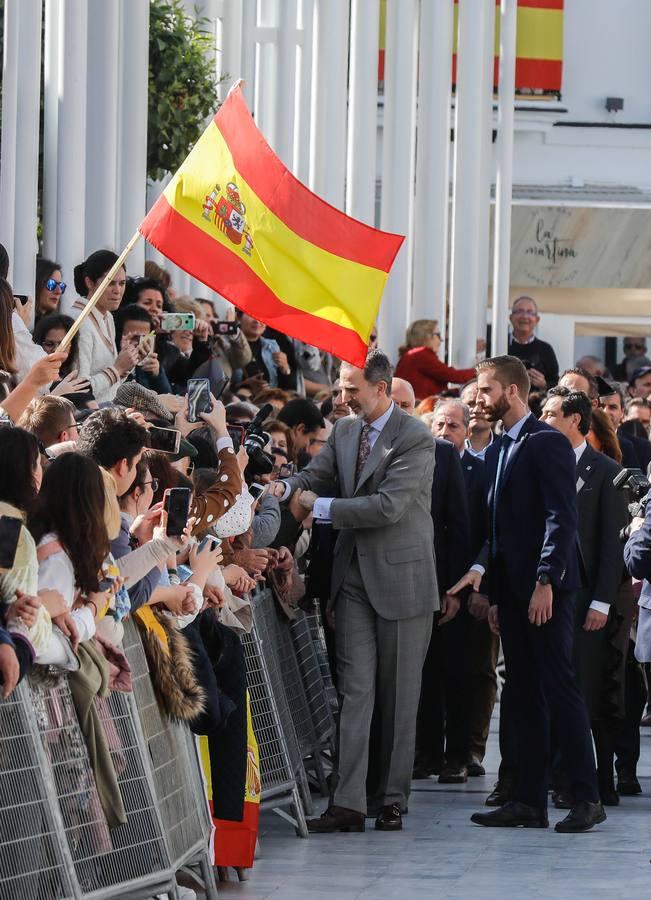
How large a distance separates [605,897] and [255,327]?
23.0ft

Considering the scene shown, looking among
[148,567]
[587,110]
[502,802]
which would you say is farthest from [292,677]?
[587,110]

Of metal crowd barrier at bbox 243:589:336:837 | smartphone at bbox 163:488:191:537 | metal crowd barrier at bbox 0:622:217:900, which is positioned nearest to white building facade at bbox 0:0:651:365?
metal crowd barrier at bbox 243:589:336:837

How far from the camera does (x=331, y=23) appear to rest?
20812 millimetres

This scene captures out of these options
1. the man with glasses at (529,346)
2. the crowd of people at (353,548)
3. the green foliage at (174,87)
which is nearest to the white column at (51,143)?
the crowd of people at (353,548)

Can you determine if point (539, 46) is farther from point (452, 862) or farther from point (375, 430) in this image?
point (452, 862)

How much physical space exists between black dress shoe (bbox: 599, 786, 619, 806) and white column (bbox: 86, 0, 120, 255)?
497cm

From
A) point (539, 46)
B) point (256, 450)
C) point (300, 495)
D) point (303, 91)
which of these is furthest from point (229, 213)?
point (539, 46)

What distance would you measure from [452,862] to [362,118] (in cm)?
1319

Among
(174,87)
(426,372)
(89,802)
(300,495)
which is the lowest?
(89,802)

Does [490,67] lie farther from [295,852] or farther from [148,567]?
[148,567]

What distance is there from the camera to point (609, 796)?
10172 mm

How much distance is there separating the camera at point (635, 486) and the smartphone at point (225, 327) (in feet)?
11.6

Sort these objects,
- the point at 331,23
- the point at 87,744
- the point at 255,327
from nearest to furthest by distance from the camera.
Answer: the point at 87,744
the point at 255,327
the point at 331,23

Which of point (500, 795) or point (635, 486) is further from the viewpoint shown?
point (500, 795)
